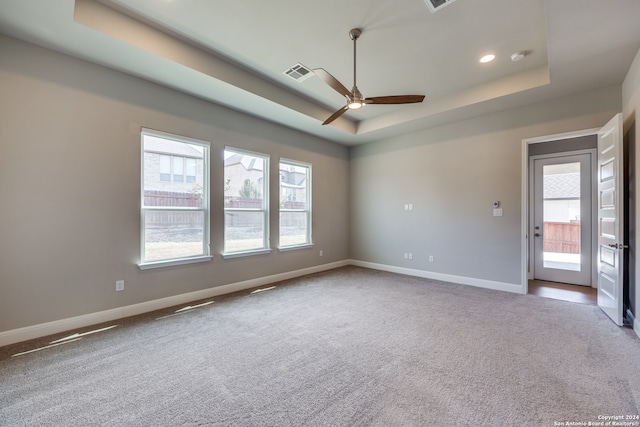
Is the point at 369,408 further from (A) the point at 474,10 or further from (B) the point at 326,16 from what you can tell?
(A) the point at 474,10

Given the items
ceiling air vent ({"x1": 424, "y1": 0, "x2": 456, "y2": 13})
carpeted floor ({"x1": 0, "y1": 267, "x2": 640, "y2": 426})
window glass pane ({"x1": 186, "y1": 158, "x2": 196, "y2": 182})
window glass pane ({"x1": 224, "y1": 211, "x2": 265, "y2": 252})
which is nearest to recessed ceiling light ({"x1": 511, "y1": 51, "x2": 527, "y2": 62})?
ceiling air vent ({"x1": 424, "y1": 0, "x2": 456, "y2": 13})

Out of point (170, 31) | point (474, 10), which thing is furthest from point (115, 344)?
point (474, 10)

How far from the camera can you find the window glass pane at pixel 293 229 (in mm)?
5359

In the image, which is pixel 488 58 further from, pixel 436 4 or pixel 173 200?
pixel 173 200

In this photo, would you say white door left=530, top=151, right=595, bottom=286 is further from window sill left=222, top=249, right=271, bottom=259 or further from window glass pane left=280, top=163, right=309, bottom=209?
window sill left=222, top=249, right=271, bottom=259

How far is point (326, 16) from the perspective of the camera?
8.82 feet

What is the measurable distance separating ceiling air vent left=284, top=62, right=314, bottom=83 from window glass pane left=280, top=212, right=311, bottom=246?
2500 mm

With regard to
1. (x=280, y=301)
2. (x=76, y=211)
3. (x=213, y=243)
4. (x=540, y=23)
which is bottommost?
(x=280, y=301)

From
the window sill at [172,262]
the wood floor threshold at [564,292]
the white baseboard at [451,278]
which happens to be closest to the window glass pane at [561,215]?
the wood floor threshold at [564,292]

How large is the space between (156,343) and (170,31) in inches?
132

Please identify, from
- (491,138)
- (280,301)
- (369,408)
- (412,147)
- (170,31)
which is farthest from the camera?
(412,147)

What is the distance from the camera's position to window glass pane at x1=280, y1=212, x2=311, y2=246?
17.6 ft

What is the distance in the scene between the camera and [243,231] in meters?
4.66

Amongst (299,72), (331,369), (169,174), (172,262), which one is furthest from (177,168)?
(331,369)
